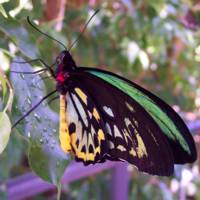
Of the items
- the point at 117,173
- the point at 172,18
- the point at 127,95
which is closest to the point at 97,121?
the point at 127,95

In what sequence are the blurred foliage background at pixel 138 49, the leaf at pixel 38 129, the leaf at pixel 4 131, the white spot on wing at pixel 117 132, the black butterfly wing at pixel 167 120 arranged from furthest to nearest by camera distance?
the blurred foliage background at pixel 138 49
the white spot on wing at pixel 117 132
the black butterfly wing at pixel 167 120
the leaf at pixel 38 129
the leaf at pixel 4 131

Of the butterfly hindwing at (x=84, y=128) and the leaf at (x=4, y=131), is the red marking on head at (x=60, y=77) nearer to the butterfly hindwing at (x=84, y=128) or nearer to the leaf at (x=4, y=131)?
the butterfly hindwing at (x=84, y=128)

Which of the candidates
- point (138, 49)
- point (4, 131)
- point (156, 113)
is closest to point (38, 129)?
point (4, 131)

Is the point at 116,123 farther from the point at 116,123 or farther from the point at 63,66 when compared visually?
the point at 63,66

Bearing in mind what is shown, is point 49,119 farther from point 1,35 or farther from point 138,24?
point 138,24

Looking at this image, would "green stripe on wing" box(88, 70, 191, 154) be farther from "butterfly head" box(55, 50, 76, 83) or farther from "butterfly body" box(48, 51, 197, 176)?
"butterfly head" box(55, 50, 76, 83)

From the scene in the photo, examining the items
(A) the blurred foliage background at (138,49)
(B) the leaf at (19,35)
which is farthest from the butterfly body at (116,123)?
(A) the blurred foliage background at (138,49)

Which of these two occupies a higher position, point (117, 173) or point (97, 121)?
point (117, 173)
